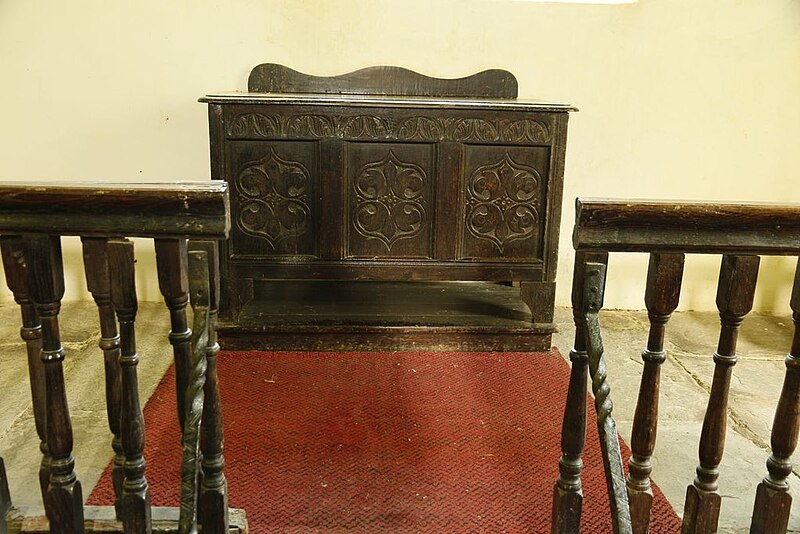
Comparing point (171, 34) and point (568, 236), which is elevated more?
point (171, 34)

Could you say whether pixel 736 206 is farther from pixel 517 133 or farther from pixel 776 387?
pixel 776 387

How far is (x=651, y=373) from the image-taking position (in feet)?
4.06

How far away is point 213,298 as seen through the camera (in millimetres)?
1184

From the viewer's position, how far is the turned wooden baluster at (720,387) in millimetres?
1200

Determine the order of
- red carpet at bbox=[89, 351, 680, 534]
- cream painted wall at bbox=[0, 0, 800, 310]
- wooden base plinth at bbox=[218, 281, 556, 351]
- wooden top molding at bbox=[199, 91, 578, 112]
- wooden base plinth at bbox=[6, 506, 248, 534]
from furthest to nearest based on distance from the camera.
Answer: cream painted wall at bbox=[0, 0, 800, 310] < wooden base plinth at bbox=[218, 281, 556, 351] < wooden top molding at bbox=[199, 91, 578, 112] < red carpet at bbox=[89, 351, 680, 534] < wooden base plinth at bbox=[6, 506, 248, 534]

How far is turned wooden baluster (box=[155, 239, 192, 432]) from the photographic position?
1.15 meters

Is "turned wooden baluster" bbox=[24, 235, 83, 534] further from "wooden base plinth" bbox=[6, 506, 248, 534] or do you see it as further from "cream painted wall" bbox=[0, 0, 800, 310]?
"cream painted wall" bbox=[0, 0, 800, 310]

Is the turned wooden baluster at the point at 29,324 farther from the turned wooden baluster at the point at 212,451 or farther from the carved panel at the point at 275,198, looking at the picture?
the carved panel at the point at 275,198

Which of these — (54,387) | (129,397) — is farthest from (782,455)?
(54,387)

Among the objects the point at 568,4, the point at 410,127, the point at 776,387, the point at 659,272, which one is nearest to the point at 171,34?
the point at 410,127

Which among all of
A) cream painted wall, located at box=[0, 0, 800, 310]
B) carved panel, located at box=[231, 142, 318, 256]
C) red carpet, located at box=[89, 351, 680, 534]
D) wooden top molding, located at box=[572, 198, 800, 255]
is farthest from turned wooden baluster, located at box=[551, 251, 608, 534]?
cream painted wall, located at box=[0, 0, 800, 310]

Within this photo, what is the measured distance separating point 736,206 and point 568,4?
237cm

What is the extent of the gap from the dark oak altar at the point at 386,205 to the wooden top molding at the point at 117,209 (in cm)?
146

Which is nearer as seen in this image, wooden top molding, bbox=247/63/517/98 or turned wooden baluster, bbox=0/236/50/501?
turned wooden baluster, bbox=0/236/50/501
